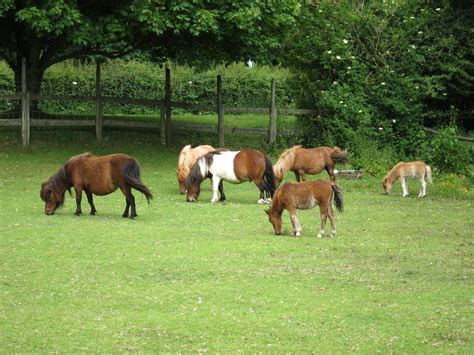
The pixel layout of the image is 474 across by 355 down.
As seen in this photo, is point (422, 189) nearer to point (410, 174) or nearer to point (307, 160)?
point (410, 174)

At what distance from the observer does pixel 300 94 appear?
100ft

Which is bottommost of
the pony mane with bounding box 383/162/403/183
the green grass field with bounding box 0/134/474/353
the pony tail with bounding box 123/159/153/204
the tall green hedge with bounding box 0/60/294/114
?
the green grass field with bounding box 0/134/474/353

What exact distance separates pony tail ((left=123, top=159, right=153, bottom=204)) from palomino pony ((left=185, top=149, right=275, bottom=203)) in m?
2.73

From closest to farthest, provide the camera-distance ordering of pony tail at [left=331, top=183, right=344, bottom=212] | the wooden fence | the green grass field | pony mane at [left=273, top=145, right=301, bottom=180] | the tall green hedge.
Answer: the green grass field, pony tail at [left=331, top=183, right=344, bottom=212], pony mane at [left=273, top=145, right=301, bottom=180], the wooden fence, the tall green hedge

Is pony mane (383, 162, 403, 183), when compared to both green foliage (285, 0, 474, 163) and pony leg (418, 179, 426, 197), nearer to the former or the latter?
pony leg (418, 179, 426, 197)

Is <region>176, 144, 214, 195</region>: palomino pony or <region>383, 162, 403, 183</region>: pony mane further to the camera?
<region>383, 162, 403, 183</region>: pony mane

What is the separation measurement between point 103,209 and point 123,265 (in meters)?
5.77

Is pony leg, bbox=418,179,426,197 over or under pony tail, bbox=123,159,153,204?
under

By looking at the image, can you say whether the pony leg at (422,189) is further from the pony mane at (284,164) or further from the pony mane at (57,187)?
the pony mane at (57,187)

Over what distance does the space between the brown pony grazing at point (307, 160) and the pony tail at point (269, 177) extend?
5.21ft

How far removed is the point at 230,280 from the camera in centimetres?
1230

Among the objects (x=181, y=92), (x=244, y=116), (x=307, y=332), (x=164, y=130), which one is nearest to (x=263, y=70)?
(x=244, y=116)

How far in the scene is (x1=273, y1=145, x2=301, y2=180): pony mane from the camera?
2114 cm

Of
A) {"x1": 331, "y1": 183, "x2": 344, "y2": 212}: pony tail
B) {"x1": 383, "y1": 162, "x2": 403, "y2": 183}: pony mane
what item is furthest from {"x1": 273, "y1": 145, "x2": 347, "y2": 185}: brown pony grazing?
{"x1": 331, "y1": 183, "x2": 344, "y2": 212}: pony tail
